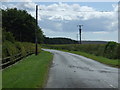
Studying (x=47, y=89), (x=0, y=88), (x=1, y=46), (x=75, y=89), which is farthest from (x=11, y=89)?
(x=1, y=46)

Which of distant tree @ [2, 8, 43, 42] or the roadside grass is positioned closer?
the roadside grass

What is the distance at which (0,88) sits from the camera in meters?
12.6

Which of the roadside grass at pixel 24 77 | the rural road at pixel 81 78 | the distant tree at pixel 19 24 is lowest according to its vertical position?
the rural road at pixel 81 78

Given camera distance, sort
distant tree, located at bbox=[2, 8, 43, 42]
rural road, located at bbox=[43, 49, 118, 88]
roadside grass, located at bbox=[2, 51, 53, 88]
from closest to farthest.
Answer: roadside grass, located at bbox=[2, 51, 53, 88] < rural road, located at bbox=[43, 49, 118, 88] < distant tree, located at bbox=[2, 8, 43, 42]

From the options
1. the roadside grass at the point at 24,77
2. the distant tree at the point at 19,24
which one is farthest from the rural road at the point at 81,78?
the distant tree at the point at 19,24

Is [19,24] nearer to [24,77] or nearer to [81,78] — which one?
[81,78]

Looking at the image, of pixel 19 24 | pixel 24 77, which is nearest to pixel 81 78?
pixel 24 77

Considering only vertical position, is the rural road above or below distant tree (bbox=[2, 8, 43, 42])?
below

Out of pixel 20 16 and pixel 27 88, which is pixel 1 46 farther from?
pixel 20 16

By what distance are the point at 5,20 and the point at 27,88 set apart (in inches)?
2250

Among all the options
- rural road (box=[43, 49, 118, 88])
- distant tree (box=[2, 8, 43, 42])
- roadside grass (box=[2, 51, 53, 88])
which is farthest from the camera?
distant tree (box=[2, 8, 43, 42])

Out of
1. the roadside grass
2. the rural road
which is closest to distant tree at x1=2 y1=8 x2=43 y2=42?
the rural road

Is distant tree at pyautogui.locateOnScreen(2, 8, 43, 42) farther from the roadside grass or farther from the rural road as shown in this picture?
the roadside grass

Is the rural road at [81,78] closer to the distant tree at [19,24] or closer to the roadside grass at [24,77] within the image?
the roadside grass at [24,77]
